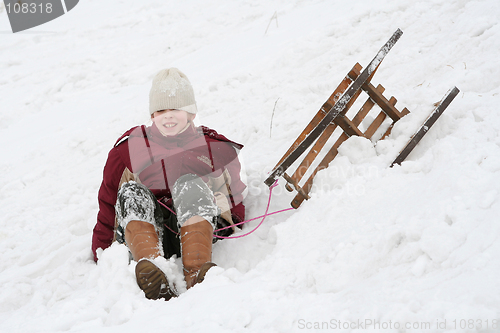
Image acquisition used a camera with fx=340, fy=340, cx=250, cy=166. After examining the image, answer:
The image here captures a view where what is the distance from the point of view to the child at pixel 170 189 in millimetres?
2027

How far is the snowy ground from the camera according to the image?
1390 mm

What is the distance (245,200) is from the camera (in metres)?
3.01

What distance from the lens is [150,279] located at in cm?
176

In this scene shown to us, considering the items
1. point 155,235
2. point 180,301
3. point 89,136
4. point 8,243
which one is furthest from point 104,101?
point 180,301

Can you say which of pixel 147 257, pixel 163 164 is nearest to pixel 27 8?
pixel 163 164

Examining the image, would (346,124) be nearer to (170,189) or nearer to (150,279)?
(170,189)

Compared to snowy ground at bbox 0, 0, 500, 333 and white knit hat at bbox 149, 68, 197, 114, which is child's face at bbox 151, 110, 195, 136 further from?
snowy ground at bbox 0, 0, 500, 333

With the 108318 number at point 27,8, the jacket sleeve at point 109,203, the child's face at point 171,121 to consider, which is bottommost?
the jacket sleeve at point 109,203

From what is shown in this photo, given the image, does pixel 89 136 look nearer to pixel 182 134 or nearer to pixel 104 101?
pixel 104 101

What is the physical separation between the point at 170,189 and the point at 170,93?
29.7 inches

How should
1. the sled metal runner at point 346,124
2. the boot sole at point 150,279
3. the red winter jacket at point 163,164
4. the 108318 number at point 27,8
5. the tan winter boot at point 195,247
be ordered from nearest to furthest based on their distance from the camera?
the boot sole at point 150,279 < the tan winter boot at point 195,247 < the sled metal runner at point 346,124 < the red winter jacket at point 163,164 < the 108318 number at point 27,8

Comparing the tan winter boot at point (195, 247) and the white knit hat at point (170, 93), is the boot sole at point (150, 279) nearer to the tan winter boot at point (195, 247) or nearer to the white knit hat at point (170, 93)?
the tan winter boot at point (195, 247)

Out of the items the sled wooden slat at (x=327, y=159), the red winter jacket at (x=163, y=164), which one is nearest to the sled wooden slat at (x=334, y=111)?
the sled wooden slat at (x=327, y=159)

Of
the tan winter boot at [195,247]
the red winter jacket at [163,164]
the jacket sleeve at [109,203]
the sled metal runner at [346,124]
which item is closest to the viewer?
the tan winter boot at [195,247]
